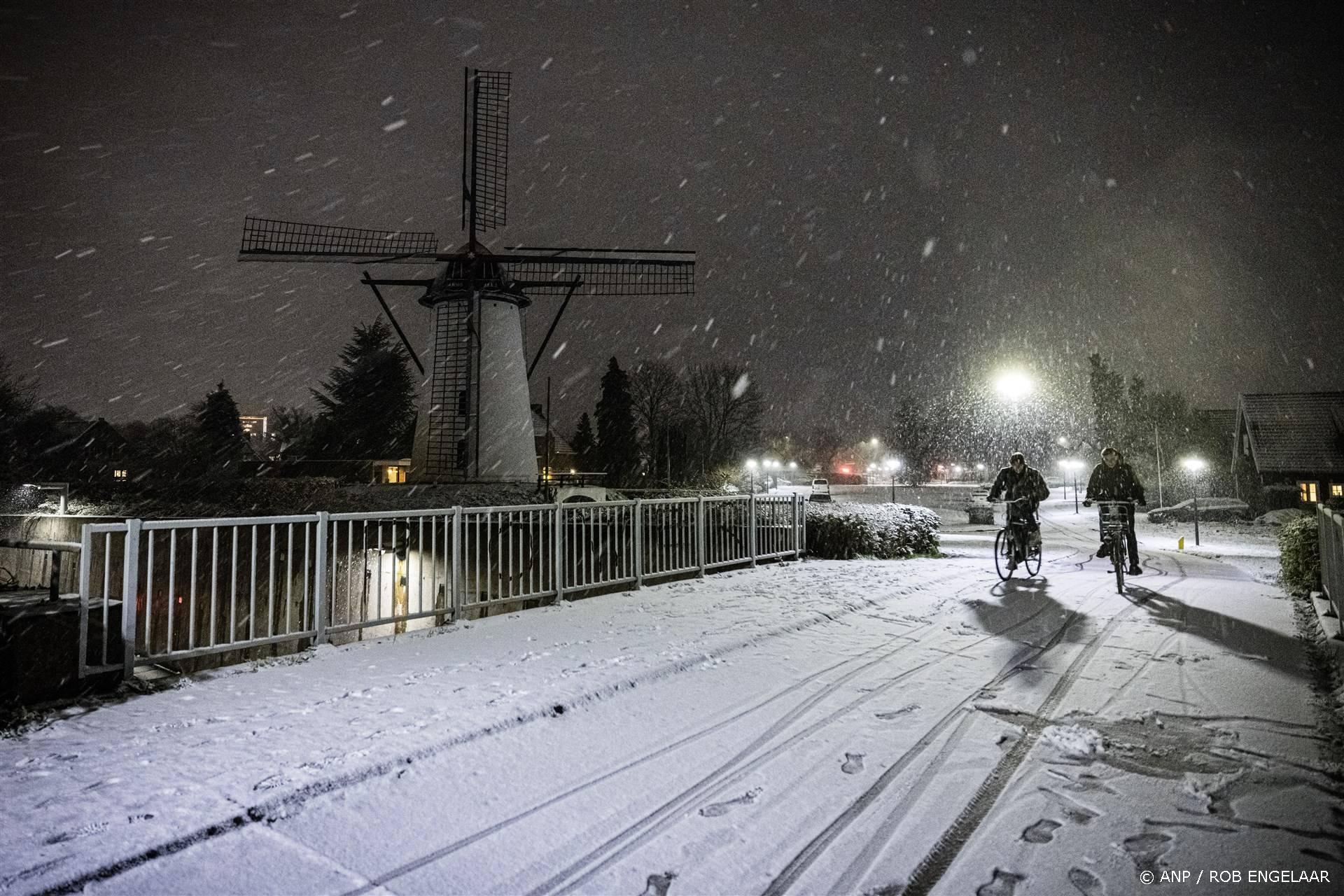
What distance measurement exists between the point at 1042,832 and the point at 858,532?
11391mm

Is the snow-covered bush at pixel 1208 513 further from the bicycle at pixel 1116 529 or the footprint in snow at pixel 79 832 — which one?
the footprint in snow at pixel 79 832

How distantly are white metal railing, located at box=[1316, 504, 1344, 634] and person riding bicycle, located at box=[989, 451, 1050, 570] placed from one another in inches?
121

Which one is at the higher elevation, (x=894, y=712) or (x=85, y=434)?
(x=85, y=434)

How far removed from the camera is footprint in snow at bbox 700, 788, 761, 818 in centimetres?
296

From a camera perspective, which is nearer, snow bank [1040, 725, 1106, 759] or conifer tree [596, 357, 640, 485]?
snow bank [1040, 725, 1106, 759]

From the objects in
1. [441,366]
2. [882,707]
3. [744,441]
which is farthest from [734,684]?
[744,441]

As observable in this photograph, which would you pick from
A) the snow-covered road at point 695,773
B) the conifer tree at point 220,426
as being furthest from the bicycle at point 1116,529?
the conifer tree at point 220,426

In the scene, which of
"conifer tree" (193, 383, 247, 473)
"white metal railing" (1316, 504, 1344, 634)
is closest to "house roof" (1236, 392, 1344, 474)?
"white metal railing" (1316, 504, 1344, 634)

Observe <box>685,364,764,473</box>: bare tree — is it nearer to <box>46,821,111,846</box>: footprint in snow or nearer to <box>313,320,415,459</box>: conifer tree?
<box>313,320,415,459</box>: conifer tree

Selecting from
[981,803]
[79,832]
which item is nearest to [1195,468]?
[981,803]

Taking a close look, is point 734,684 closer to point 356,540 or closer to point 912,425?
point 356,540

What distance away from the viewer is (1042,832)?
2758mm

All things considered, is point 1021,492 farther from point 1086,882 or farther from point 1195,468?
point 1195,468

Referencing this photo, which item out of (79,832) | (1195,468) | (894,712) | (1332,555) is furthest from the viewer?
(1195,468)
